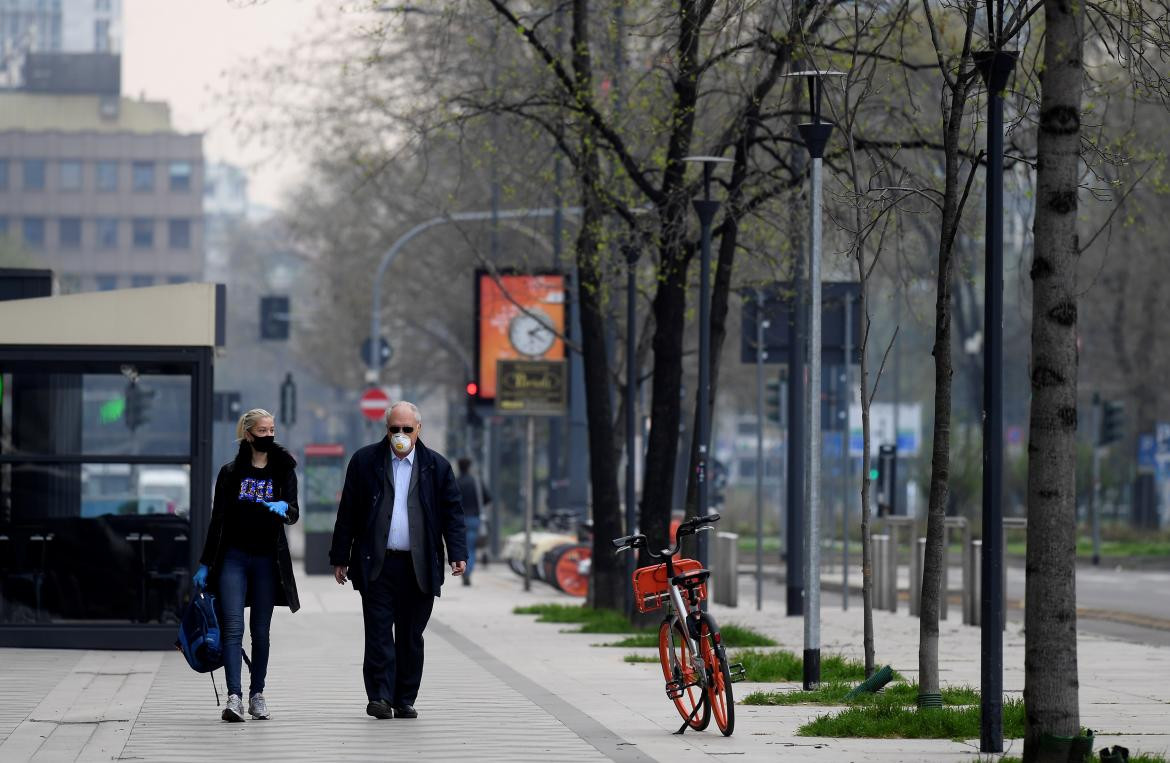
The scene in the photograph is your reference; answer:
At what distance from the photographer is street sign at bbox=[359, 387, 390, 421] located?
38.7m

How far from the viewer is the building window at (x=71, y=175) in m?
120

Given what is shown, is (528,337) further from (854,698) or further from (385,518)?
(385,518)

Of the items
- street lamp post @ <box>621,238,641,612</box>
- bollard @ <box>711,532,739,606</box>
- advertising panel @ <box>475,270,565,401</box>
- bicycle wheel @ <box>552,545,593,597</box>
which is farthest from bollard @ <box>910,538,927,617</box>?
advertising panel @ <box>475,270,565,401</box>

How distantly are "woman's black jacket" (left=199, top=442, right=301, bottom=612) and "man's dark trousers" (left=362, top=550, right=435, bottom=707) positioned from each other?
43 centimetres

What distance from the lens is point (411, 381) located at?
62.5m

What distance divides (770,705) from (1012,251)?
5866 centimetres

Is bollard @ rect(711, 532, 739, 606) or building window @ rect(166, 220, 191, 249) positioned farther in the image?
building window @ rect(166, 220, 191, 249)

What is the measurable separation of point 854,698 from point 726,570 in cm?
1294

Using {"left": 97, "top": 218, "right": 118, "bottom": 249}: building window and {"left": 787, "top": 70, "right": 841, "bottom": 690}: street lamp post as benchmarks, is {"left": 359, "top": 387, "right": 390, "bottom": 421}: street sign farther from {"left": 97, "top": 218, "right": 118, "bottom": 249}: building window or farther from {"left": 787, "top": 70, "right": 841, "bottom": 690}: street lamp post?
{"left": 97, "top": 218, "right": 118, "bottom": 249}: building window

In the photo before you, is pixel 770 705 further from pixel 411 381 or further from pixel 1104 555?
pixel 411 381

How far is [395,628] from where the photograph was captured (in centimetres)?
1246

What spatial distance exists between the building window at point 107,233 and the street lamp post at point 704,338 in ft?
355

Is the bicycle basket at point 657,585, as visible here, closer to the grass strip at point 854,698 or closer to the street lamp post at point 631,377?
the grass strip at point 854,698

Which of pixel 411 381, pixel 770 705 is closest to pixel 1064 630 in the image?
pixel 770 705
